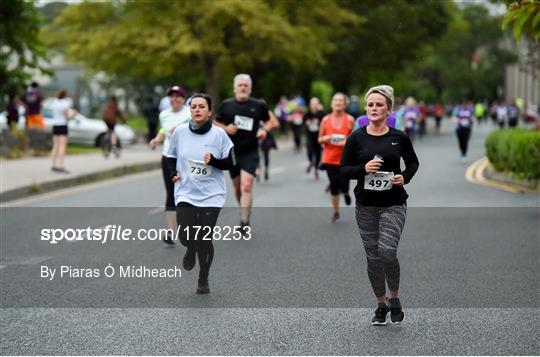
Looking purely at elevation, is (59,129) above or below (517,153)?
above

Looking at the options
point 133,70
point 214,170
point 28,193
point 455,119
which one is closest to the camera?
point 214,170

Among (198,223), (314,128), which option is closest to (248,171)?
(198,223)

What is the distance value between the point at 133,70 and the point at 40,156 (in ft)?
61.8

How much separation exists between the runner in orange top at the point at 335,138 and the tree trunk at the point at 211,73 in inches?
1153

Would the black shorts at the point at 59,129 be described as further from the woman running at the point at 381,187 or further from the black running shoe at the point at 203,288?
the woman running at the point at 381,187

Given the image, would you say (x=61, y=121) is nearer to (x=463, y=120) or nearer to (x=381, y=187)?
(x=463, y=120)

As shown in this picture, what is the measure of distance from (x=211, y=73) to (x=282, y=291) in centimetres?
3532

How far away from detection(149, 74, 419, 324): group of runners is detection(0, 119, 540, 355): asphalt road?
1.17ft

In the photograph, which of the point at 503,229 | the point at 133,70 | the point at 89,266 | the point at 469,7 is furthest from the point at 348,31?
the point at 469,7

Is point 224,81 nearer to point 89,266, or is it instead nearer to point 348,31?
point 348,31

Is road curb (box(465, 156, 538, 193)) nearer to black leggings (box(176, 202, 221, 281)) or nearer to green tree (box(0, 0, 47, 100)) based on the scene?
green tree (box(0, 0, 47, 100))

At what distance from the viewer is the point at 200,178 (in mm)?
8258

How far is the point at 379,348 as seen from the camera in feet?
20.5

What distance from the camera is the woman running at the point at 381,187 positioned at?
6.83 meters
